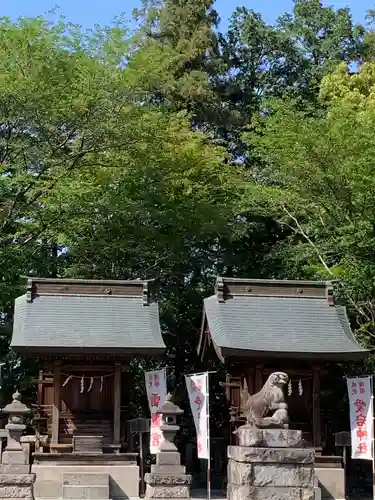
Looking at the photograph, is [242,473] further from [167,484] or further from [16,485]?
[16,485]

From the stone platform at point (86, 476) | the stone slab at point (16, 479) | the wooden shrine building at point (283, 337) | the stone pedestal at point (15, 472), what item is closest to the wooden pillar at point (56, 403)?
the stone platform at point (86, 476)

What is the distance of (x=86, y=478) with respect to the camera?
1791 cm

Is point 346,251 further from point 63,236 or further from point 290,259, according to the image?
point 63,236

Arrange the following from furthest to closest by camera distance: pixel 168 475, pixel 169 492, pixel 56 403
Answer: pixel 56 403, pixel 168 475, pixel 169 492

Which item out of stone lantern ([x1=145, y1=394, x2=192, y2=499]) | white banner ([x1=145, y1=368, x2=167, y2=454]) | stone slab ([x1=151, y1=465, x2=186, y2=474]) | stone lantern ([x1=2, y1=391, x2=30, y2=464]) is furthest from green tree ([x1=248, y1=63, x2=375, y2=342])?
stone lantern ([x1=2, y1=391, x2=30, y2=464])

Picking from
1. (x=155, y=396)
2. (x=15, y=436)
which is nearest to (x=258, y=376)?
(x=155, y=396)

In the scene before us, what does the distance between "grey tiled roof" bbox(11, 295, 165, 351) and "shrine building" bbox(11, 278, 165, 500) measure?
0.03 metres

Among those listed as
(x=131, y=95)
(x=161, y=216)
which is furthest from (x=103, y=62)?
(x=161, y=216)

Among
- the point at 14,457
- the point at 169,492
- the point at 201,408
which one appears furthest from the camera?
the point at 201,408

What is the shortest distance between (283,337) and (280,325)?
62cm

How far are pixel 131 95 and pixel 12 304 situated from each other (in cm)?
803

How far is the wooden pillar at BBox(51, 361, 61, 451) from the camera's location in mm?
18703

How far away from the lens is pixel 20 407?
16297mm

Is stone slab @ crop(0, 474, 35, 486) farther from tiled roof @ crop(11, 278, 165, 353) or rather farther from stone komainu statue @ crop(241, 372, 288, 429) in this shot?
stone komainu statue @ crop(241, 372, 288, 429)
